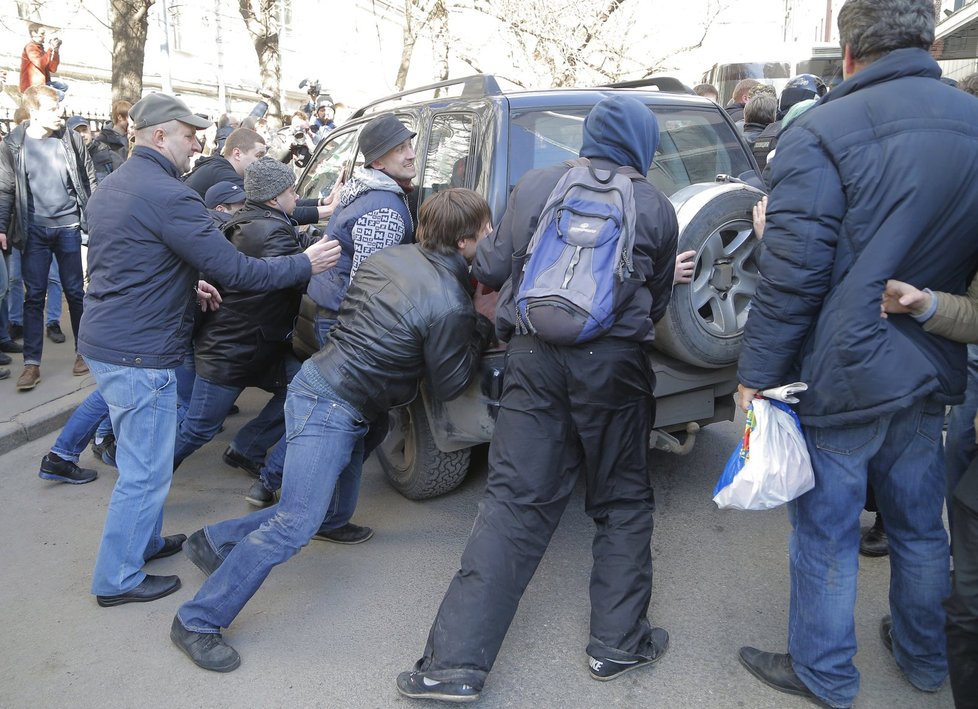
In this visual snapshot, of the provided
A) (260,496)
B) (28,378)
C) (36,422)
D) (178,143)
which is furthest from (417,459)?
(28,378)

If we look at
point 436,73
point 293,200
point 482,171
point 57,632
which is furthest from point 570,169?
point 436,73

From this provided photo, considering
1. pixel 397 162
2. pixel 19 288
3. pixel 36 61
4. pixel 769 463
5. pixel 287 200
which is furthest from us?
pixel 36 61

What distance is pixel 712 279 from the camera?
3383 mm

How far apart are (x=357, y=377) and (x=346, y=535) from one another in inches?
47.0

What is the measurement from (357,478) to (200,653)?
934mm

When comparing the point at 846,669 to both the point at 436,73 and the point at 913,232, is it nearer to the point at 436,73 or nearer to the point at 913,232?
the point at 913,232

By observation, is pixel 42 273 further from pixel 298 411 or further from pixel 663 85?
pixel 663 85

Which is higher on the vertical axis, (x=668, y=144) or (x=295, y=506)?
(x=668, y=144)

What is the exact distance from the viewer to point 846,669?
267cm

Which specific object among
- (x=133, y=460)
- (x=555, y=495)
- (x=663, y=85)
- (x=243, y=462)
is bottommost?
(x=243, y=462)

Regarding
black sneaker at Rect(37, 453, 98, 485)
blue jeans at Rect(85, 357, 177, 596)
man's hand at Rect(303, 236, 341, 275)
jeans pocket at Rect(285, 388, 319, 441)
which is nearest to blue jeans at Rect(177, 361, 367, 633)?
jeans pocket at Rect(285, 388, 319, 441)

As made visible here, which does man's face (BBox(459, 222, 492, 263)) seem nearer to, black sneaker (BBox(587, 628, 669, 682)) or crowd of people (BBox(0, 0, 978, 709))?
crowd of people (BBox(0, 0, 978, 709))

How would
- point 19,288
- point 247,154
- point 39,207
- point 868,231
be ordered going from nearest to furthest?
point 868,231 < point 247,154 < point 39,207 < point 19,288

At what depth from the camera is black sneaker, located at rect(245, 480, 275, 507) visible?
439 centimetres
